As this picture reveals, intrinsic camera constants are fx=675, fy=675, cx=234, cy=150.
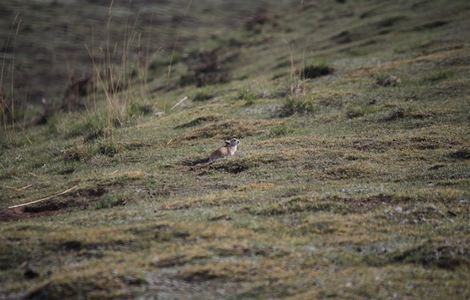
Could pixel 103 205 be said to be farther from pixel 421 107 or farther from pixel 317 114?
pixel 421 107

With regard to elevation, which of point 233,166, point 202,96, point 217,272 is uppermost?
point 217,272

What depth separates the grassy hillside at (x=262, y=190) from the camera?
23.1 ft

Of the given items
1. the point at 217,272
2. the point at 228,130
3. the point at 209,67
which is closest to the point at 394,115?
the point at 228,130

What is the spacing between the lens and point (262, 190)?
32.3 feet

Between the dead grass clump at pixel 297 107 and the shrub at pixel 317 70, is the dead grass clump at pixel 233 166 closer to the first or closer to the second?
the dead grass clump at pixel 297 107

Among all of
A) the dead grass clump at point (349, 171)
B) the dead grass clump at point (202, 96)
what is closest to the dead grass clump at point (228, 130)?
the dead grass clump at point (349, 171)

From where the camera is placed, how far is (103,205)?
973cm

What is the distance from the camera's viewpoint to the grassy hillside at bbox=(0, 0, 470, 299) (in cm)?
703

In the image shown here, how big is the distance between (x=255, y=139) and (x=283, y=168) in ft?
7.80

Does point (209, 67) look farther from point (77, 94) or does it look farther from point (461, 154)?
point (461, 154)

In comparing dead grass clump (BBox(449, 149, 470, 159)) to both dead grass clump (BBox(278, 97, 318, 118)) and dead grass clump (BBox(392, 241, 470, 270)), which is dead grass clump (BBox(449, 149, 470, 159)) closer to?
dead grass clump (BBox(392, 241, 470, 270))

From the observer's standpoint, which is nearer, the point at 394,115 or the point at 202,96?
the point at 394,115

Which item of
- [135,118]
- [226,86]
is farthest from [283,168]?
[226,86]

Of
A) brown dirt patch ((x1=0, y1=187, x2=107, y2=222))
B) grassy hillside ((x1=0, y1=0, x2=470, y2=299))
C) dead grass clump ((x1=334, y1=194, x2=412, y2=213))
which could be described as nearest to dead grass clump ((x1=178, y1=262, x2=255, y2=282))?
grassy hillside ((x1=0, y1=0, x2=470, y2=299))
